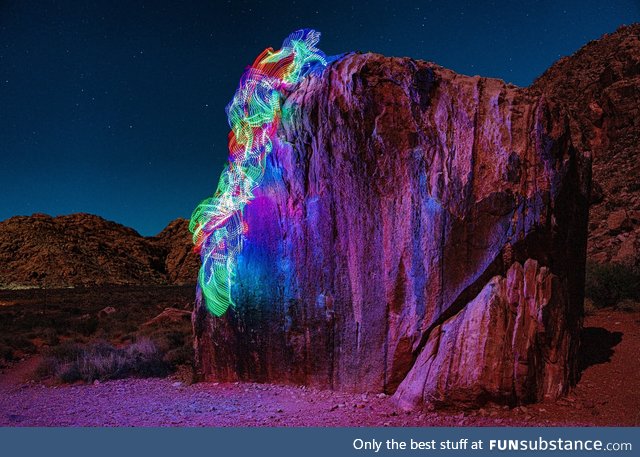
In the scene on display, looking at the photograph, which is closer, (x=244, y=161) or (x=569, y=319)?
(x=569, y=319)

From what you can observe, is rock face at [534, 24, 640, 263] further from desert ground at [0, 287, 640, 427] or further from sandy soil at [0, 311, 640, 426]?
sandy soil at [0, 311, 640, 426]

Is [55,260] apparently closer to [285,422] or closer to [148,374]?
[148,374]

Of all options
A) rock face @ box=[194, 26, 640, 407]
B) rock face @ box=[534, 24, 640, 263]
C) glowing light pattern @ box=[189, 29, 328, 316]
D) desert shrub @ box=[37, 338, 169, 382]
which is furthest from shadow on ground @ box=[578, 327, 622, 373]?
rock face @ box=[534, 24, 640, 263]

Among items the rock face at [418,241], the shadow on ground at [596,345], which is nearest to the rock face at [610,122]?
the shadow on ground at [596,345]

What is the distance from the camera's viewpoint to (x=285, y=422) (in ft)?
21.2

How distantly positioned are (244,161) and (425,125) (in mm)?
3687

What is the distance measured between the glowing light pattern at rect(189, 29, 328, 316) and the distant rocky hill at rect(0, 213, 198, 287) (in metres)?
51.0

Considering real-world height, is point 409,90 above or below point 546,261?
above

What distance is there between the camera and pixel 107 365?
10.8m

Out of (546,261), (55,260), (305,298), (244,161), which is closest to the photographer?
(546,261)

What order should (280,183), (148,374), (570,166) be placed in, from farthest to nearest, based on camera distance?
(148,374) → (280,183) → (570,166)

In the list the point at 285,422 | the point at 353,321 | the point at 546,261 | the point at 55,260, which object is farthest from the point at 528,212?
the point at 55,260

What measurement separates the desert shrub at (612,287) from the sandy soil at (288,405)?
155 inches

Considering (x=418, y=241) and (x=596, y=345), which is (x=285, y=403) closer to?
(x=418, y=241)
